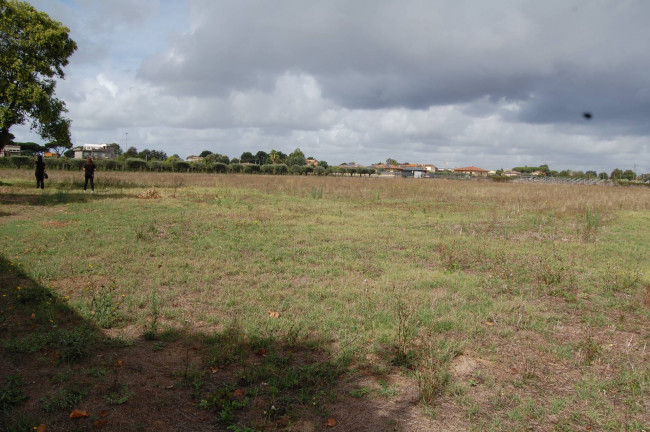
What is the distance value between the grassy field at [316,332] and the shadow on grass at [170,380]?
0.05ft

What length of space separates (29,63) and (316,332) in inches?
842

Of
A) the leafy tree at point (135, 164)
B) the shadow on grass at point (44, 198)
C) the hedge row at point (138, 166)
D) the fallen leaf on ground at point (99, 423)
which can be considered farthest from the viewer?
the leafy tree at point (135, 164)

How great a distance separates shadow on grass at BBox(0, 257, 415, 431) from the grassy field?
2 cm

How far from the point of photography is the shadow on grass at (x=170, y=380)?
10.5 ft

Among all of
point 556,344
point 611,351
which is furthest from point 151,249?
point 611,351

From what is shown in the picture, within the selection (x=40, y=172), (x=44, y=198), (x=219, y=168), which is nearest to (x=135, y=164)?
(x=219, y=168)

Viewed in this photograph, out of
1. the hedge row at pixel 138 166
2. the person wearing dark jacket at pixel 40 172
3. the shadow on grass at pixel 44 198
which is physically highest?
the hedge row at pixel 138 166

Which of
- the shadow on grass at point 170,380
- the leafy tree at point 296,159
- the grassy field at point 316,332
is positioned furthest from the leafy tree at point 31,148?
the shadow on grass at point 170,380

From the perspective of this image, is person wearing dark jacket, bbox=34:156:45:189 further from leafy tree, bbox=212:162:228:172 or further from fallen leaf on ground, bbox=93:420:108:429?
leafy tree, bbox=212:162:228:172

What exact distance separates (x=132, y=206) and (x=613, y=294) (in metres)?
14.5

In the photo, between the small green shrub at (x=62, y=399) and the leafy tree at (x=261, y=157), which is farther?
the leafy tree at (x=261, y=157)

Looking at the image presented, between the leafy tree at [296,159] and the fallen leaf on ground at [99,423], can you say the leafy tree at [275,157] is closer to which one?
the leafy tree at [296,159]

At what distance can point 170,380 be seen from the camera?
3.78m

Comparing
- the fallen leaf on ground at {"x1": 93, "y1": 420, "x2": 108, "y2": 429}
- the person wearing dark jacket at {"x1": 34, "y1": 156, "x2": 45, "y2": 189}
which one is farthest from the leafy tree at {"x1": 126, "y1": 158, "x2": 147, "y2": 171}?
the fallen leaf on ground at {"x1": 93, "y1": 420, "x2": 108, "y2": 429}
